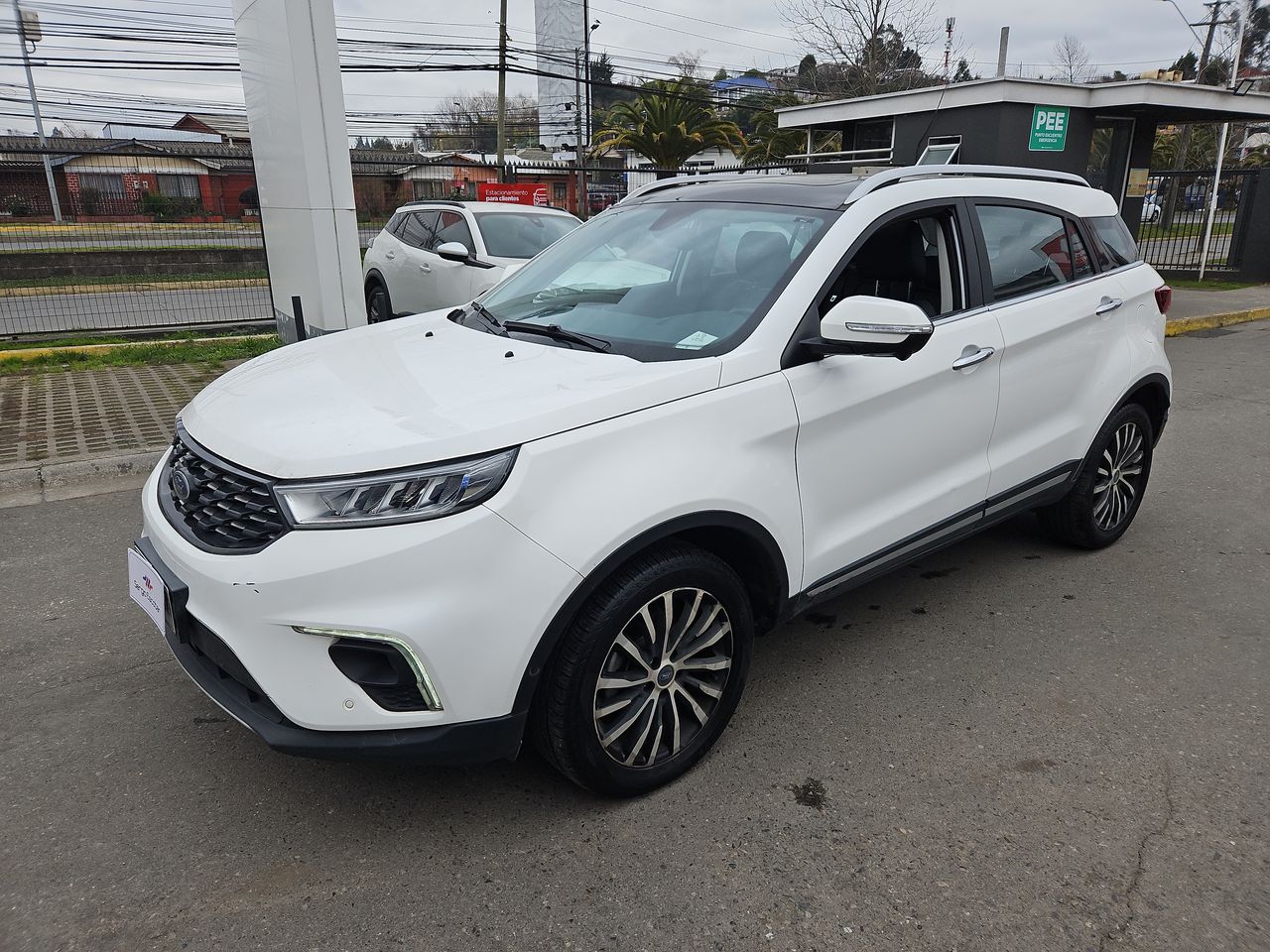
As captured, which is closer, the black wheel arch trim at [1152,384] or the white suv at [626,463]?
the white suv at [626,463]

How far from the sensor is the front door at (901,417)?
2.99m

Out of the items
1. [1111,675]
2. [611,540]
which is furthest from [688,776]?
[1111,675]

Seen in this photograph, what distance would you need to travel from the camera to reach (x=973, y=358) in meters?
3.45

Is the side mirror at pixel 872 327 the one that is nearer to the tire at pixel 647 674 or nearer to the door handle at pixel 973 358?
the door handle at pixel 973 358

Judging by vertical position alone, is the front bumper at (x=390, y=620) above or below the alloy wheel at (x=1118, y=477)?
above

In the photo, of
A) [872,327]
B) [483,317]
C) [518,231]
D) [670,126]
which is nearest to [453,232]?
[518,231]

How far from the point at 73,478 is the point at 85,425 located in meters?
1.17

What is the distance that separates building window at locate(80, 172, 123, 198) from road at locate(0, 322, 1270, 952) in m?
8.97

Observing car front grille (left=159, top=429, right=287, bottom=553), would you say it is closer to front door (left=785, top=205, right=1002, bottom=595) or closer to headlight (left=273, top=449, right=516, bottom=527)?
headlight (left=273, top=449, right=516, bottom=527)

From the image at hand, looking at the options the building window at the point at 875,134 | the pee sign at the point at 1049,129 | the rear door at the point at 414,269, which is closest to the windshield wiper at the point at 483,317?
the rear door at the point at 414,269

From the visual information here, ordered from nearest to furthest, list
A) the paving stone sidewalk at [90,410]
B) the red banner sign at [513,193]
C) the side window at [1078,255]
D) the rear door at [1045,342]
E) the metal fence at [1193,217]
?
1. the rear door at [1045,342]
2. the side window at [1078,255]
3. the paving stone sidewalk at [90,410]
4. the red banner sign at [513,193]
5. the metal fence at [1193,217]

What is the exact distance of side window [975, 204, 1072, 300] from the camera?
12.1 feet

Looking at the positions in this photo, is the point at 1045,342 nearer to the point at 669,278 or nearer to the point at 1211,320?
the point at 669,278

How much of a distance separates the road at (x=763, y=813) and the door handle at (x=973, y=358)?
114cm
